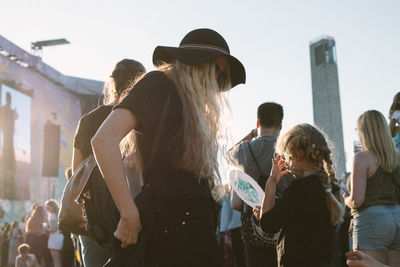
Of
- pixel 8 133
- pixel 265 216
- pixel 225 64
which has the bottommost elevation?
pixel 265 216

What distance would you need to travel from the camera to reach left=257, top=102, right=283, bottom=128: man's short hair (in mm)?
3342

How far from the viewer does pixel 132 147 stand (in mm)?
1702

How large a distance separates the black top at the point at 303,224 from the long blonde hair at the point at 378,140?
104cm

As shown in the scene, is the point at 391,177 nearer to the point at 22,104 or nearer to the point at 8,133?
the point at 8,133

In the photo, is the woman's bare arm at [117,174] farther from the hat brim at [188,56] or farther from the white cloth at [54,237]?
the white cloth at [54,237]

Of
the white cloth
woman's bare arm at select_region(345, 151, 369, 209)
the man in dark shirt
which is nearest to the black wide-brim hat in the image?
the man in dark shirt

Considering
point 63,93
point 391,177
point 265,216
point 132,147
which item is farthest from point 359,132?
point 63,93

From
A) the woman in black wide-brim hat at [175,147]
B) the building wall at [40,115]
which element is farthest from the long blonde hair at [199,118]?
the building wall at [40,115]

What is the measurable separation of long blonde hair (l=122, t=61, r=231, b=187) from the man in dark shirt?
126cm

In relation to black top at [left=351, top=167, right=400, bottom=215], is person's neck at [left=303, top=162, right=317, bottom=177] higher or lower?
higher

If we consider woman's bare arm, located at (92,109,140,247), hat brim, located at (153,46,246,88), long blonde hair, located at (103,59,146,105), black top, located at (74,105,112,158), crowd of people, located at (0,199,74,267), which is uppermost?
long blonde hair, located at (103,59,146,105)

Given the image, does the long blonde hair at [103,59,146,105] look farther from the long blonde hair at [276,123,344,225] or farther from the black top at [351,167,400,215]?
the black top at [351,167,400,215]

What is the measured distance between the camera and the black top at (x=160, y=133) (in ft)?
4.88

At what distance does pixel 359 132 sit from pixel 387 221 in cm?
65
